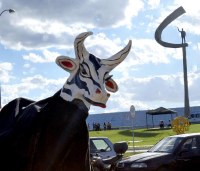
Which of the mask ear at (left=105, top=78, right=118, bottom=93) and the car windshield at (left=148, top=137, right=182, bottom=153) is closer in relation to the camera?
the mask ear at (left=105, top=78, right=118, bottom=93)

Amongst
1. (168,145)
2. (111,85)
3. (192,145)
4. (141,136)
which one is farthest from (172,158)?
(141,136)

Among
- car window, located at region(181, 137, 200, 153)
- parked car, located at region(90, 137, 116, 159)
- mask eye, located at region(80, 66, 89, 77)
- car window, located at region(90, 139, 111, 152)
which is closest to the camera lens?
Result: mask eye, located at region(80, 66, 89, 77)

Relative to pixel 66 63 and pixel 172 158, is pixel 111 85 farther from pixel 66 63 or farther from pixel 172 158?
pixel 172 158

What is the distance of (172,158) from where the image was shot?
1509 centimetres

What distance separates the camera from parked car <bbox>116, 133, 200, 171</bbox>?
589 inches

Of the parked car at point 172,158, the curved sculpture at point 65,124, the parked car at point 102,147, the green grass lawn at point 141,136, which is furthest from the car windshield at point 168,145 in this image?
the green grass lawn at point 141,136

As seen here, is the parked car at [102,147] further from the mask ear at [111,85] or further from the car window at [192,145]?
the mask ear at [111,85]

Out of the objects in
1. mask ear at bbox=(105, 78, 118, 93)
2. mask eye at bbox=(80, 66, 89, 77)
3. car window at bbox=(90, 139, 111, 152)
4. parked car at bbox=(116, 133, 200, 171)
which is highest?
mask eye at bbox=(80, 66, 89, 77)

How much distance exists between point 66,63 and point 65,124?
420mm

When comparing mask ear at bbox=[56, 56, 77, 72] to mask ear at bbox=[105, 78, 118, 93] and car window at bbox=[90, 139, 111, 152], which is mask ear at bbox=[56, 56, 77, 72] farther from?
car window at bbox=[90, 139, 111, 152]

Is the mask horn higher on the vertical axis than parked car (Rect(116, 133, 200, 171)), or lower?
higher

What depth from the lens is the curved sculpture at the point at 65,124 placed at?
10.5ft

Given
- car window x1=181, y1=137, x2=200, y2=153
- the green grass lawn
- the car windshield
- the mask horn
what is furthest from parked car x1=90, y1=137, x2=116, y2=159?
the green grass lawn

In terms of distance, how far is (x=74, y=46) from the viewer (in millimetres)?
3254
